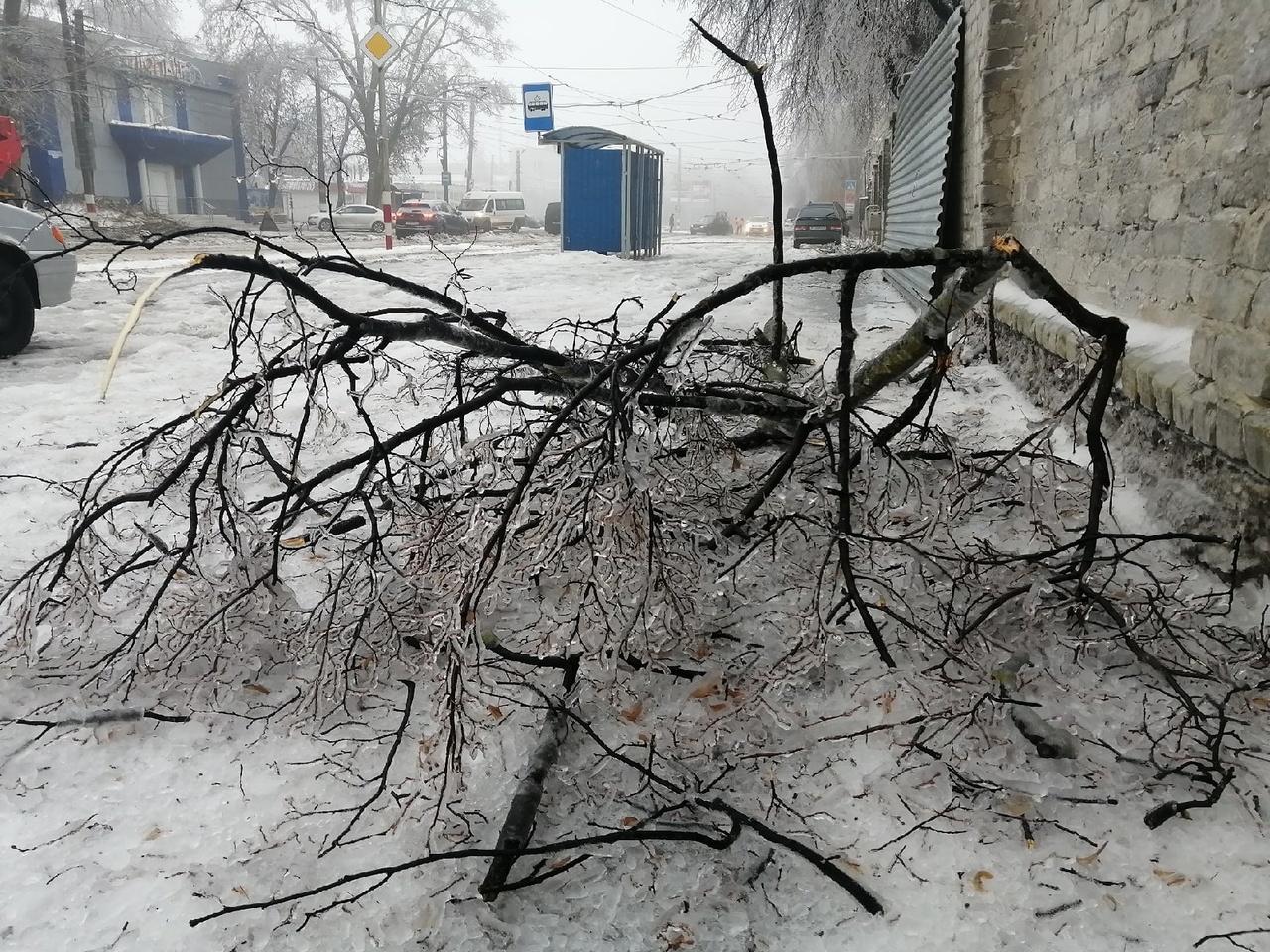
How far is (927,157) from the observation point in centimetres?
840

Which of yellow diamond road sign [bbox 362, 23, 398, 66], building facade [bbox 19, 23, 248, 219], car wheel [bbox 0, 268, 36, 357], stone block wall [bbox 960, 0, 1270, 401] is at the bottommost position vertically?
car wheel [bbox 0, 268, 36, 357]

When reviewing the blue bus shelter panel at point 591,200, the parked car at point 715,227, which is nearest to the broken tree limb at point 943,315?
the blue bus shelter panel at point 591,200

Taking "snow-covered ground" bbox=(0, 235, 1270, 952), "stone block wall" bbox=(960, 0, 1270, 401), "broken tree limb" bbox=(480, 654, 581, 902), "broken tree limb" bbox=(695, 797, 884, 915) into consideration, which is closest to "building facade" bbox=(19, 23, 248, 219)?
"stone block wall" bbox=(960, 0, 1270, 401)

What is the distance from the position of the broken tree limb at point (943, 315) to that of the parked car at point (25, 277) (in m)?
6.54

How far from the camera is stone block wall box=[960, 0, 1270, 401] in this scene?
103 inches

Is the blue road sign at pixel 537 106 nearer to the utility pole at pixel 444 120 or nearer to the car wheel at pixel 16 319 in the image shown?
the car wheel at pixel 16 319

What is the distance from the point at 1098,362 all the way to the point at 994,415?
2.33 meters

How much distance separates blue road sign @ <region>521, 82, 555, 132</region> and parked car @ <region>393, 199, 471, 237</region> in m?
9.91

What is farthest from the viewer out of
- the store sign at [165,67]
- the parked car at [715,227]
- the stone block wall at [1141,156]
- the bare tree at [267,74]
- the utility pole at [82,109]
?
the parked car at [715,227]

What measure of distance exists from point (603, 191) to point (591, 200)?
0.97ft

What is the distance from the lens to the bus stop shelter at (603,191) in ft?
51.1

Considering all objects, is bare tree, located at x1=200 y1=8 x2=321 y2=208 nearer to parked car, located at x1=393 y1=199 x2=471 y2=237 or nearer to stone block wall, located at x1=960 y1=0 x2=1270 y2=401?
parked car, located at x1=393 y1=199 x2=471 y2=237

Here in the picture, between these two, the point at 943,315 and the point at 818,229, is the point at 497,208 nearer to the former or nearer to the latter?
the point at 818,229

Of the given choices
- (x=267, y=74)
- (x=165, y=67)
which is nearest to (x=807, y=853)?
(x=165, y=67)
